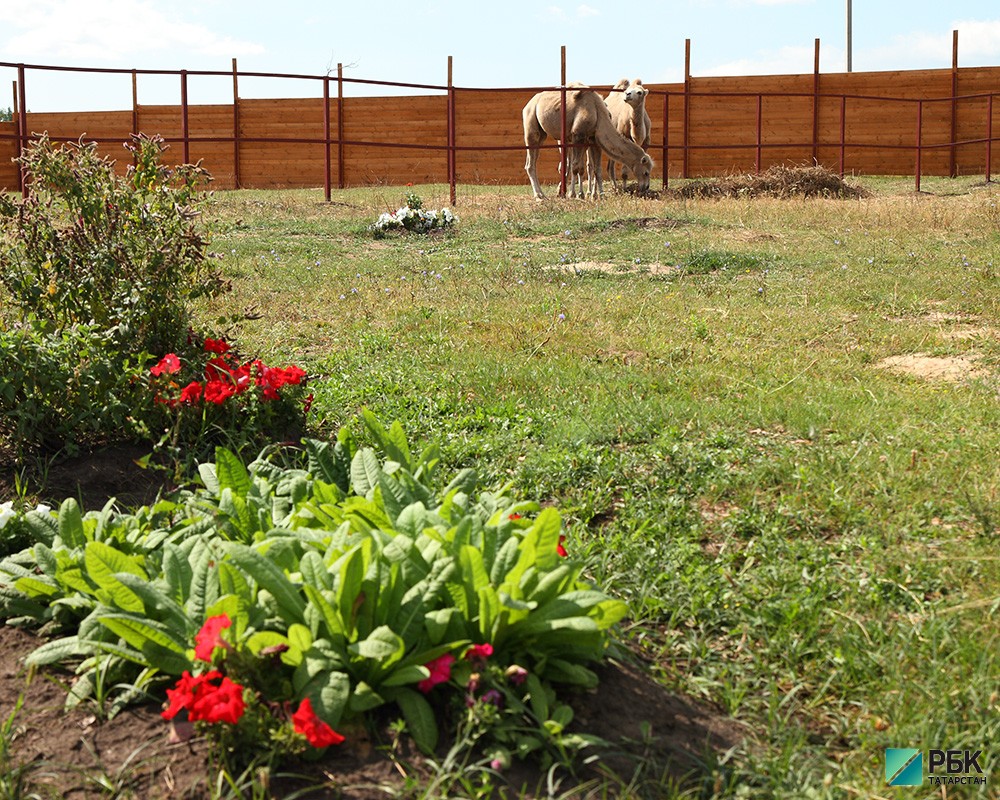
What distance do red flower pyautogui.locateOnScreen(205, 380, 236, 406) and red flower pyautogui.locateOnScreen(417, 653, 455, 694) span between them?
6.36ft

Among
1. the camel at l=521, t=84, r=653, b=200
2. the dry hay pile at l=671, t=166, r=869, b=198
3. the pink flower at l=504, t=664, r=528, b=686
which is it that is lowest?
the pink flower at l=504, t=664, r=528, b=686

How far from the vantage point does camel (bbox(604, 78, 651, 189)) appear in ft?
62.4

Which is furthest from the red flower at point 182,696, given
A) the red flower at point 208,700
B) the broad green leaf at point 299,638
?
the broad green leaf at point 299,638

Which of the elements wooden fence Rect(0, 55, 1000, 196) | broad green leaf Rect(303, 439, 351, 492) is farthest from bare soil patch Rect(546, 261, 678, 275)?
wooden fence Rect(0, 55, 1000, 196)

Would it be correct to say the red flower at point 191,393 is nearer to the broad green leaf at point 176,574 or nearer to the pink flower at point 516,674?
the broad green leaf at point 176,574

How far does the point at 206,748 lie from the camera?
2305 millimetres

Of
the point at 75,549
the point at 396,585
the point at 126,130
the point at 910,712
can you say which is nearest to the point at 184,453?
the point at 75,549

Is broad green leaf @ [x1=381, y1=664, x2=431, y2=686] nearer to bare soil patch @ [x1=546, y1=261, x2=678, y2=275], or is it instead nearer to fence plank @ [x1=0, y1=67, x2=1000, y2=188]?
bare soil patch @ [x1=546, y1=261, x2=678, y2=275]

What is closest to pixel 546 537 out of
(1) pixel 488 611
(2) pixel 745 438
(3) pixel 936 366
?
(1) pixel 488 611

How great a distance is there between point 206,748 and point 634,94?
58.5 ft

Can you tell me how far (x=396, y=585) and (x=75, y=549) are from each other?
106cm

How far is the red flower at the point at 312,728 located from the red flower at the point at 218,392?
6.65 ft

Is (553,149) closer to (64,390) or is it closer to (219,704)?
(64,390)

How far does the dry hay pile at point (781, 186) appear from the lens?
1709 centimetres
